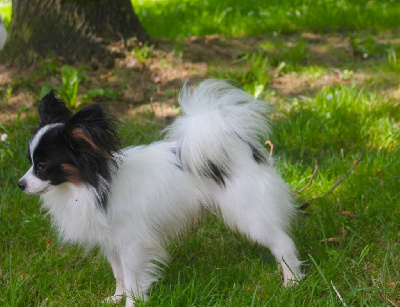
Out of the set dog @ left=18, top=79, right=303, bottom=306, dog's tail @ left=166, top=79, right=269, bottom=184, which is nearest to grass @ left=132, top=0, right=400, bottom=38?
dog's tail @ left=166, top=79, right=269, bottom=184

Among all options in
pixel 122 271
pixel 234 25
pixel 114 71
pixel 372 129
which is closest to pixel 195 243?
pixel 122 271

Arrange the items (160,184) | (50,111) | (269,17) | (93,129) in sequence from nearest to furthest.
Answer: (93,129) → (50,111) → (160,184) → (269,17)

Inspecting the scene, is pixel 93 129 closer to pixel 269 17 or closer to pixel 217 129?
pixel 217 129

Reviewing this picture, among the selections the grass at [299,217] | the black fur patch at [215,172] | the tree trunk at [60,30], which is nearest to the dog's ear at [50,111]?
the black fur patch at [215,172]

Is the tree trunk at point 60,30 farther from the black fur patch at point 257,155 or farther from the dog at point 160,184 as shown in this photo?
the black fur patch at point 257,155

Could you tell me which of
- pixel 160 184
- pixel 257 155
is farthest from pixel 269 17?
pixel 160 184

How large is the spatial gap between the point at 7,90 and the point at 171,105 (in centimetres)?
146

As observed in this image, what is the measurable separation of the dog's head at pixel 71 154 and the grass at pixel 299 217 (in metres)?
0.62

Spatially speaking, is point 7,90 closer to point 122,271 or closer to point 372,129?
point 122,271

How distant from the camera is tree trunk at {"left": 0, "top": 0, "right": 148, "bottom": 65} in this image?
4727mm

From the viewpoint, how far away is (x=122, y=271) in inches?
101

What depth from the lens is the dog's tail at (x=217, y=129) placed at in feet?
7.84

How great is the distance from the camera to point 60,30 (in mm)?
4742

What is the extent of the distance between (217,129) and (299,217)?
3.34 feet
